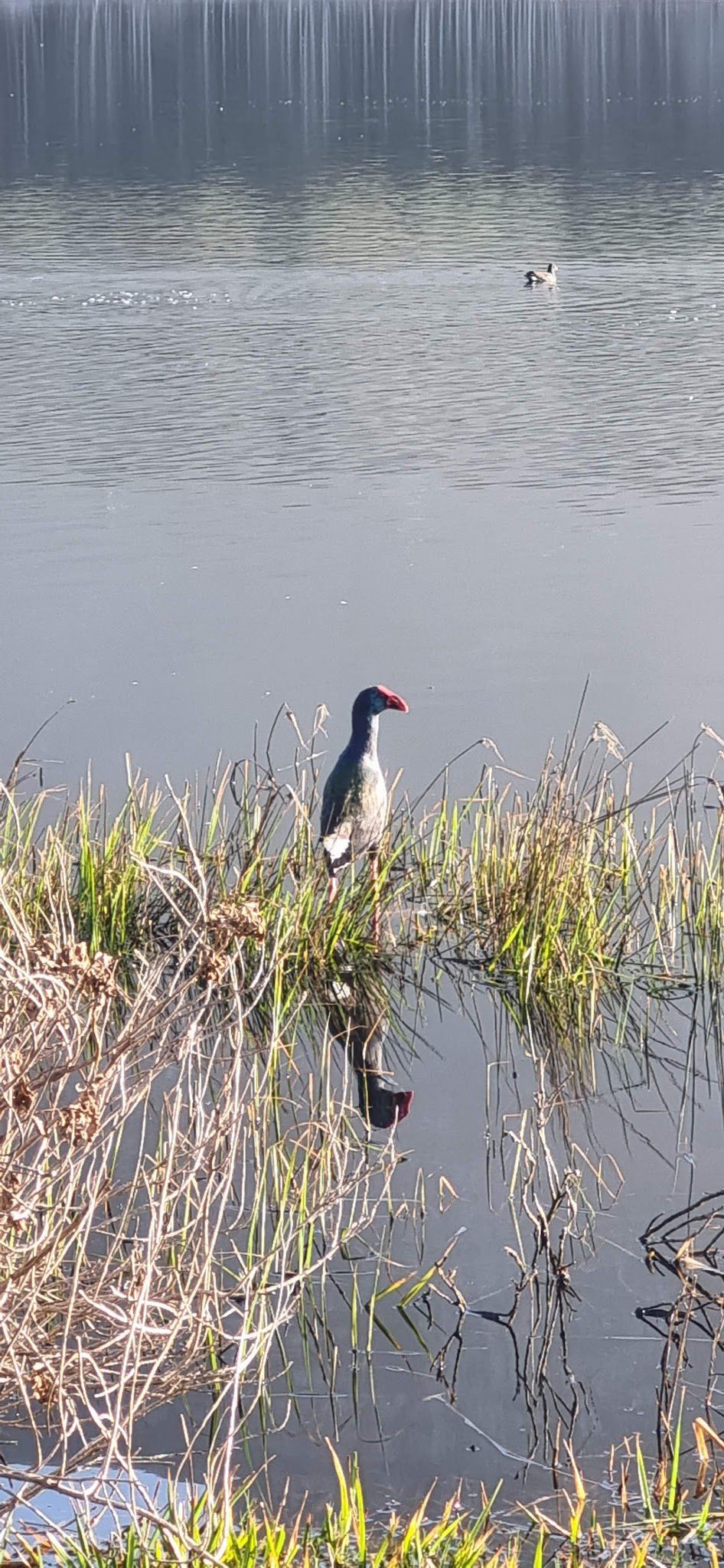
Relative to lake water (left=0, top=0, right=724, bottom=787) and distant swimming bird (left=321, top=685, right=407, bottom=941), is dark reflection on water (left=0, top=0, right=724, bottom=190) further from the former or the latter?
distant swimming bird (left=321, top=685, right=407, bottom=941)

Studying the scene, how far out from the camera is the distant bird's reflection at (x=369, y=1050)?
609 cm

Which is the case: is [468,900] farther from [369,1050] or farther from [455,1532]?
[455,1532]

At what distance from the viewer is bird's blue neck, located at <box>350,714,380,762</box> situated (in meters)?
7.24

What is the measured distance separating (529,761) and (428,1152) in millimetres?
3743

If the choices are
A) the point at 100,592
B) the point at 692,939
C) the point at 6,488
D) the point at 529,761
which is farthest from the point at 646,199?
the point at 692,939

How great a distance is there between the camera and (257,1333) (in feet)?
9.70

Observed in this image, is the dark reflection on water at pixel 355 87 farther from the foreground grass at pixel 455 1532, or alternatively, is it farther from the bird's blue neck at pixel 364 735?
the foreground grass at pixel 455 1532

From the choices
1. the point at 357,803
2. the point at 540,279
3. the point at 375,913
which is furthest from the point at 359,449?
the point at 375,913

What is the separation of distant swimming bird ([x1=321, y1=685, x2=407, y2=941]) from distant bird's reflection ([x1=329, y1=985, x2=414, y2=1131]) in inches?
12.3

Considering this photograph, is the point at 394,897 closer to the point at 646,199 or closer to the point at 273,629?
the point at 273,629

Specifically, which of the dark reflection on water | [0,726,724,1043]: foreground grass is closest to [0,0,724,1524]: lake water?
[0,726,724,1043]: foreground grass

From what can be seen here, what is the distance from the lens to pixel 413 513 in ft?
47.1

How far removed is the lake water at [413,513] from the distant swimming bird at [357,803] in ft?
2.19

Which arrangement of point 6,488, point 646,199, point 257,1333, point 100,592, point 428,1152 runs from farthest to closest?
point 646,199 < point 6,488 < point 100,592 < point 428,1152 < point 257,1333
